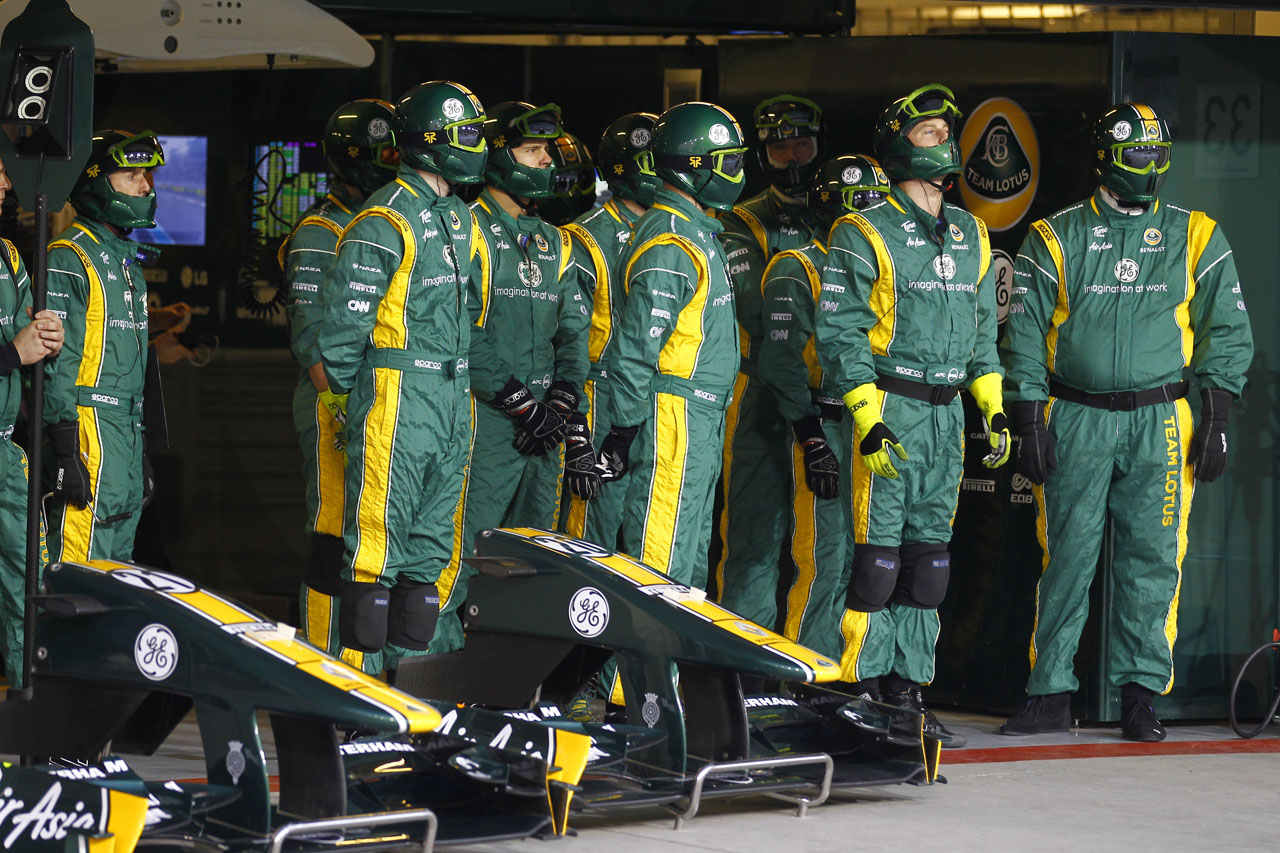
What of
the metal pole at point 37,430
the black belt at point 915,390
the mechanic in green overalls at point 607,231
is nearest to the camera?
the metal pole at point 37,430

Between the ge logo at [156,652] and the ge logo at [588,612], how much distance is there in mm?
1232

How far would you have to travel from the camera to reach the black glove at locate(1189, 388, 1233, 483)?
674cm

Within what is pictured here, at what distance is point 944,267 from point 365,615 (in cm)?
228

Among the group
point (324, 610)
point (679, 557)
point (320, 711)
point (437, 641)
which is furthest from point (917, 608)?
point (320, 711)

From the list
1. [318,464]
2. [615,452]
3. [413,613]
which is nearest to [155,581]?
[413,613]

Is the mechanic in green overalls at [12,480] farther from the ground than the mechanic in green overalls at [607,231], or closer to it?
closer to it

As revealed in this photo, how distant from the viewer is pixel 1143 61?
6.97 m

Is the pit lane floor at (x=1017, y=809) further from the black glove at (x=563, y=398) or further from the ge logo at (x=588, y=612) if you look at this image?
the black glove at (x=563, y=398)

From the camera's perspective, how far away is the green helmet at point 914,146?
21.1 feet

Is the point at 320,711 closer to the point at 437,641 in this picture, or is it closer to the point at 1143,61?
the point at 437,641

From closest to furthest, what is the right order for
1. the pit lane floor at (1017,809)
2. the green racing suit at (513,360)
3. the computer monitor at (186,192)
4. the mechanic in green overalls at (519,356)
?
the pit lane floor at (1017,809)
the mechanic in green overalls at (519,356)
the green racing suit at (513,360)
the computer monitor at (186,192)

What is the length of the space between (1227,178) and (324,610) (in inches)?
147

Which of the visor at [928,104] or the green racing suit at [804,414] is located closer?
the visor at [928,104]

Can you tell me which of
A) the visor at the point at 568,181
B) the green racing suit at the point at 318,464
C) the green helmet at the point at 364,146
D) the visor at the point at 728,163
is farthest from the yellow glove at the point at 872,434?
the green helmet at the point at 364,146
